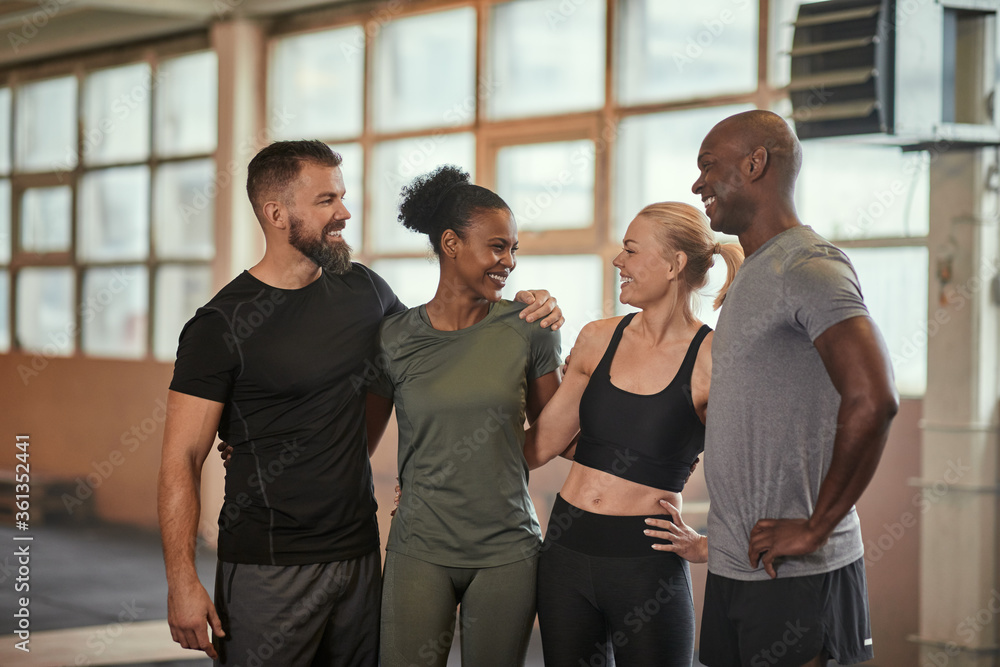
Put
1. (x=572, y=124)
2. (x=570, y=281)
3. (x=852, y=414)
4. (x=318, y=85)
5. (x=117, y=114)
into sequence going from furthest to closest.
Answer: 1. (x=117, y=114)
2. (x=318, y=85)
3. (x=570, y=281)
4. (x=572, y=124)
5. (x=852, y=414)

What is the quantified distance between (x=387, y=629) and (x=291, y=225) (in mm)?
865

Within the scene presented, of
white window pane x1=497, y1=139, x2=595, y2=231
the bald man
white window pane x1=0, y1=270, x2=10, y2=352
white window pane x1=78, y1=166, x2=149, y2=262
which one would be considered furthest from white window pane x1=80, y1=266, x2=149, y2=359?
the bald man

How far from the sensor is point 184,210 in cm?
696

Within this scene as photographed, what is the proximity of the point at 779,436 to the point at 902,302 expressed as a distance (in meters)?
2.61

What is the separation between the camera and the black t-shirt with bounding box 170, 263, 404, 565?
6.99 feet

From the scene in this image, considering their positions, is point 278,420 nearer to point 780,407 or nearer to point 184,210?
point 780,407

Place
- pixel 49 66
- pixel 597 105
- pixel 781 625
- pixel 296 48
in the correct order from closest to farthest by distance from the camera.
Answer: pixel 781 625 → pixel 597 105 → pixel 296 48 → pixel 49 66

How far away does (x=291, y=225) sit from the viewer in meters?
2.23

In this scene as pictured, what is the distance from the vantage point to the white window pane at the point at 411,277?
18.6 feet

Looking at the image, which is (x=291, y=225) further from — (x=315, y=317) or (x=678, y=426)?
(x=678, y=426)

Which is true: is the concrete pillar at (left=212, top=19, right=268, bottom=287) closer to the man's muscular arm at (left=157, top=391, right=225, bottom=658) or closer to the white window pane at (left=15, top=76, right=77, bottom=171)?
the white window pane at (left=15, top=76, right=77, bottom=171)

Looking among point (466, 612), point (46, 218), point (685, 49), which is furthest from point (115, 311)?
point (466, 612)

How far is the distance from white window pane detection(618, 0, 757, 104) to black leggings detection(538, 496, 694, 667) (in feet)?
9.26

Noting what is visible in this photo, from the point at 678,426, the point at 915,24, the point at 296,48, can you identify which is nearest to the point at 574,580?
the point at 678,426
